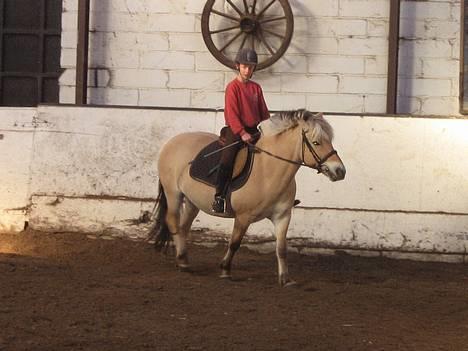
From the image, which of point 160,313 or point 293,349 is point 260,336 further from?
point 160,313

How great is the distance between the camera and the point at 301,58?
429 inches

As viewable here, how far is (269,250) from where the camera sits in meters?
10.1

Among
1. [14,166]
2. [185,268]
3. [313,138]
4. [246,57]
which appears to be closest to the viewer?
[313,138]

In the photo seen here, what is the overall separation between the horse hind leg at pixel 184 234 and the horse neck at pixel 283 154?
1.14 metres

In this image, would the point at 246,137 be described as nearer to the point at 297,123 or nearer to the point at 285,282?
the point at 297,123

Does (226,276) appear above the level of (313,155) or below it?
below

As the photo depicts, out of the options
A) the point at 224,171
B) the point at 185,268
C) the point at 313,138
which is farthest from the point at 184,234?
the point at 313,138

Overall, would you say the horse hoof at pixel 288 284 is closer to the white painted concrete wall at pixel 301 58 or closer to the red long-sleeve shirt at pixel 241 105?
the red long-sleeve shirt at pixel 241 105

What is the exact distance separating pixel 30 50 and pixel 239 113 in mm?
5850

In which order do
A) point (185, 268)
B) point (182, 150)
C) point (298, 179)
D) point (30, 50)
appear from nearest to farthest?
point (185, 268), point (182, 150), point (298, 179), point (30, 50)

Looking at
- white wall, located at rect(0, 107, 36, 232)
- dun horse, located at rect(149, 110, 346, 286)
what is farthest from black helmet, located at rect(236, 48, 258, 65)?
white wall, located at rect(0, 107, 36, 232)

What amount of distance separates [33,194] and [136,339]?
205 inches

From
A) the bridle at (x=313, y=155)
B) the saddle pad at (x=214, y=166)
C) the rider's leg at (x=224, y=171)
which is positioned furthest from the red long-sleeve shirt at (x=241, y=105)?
the bridle at (x=313, y=155)

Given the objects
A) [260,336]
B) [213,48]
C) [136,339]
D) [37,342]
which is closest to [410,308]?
[260,336]
